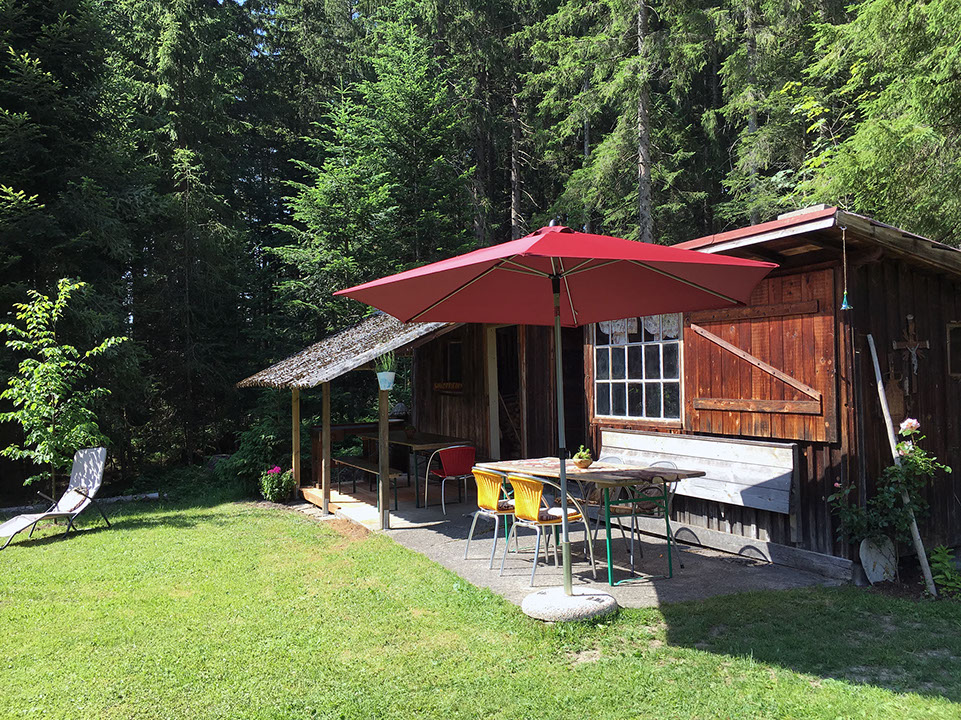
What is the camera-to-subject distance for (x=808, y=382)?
18.4 feet

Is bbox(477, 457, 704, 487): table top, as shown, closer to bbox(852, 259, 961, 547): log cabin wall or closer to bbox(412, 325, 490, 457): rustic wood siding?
bbox(852, 259, 961, 547): log cabin wall

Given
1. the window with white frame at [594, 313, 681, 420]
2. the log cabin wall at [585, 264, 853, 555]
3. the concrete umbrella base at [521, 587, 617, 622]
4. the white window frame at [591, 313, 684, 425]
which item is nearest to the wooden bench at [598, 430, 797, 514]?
the log cabin wall at [585, 264, 853, 555]

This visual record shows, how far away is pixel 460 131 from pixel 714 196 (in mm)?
6854

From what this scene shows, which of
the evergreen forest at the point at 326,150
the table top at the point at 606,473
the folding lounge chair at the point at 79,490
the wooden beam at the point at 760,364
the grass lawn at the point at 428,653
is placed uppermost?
the evergreen forest at the point at 326,150

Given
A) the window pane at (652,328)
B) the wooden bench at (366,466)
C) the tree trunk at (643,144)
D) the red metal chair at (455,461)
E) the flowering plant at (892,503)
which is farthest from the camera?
the tree trunk at (643,144)

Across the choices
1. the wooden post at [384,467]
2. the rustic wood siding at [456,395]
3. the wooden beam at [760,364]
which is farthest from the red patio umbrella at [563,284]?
the rustic wood siding at [456,395]

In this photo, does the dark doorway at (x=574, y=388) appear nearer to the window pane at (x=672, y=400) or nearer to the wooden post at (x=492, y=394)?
the wooden post at (x=492, y=394)

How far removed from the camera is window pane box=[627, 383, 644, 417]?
730 cm

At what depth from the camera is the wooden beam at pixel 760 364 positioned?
5.56 m

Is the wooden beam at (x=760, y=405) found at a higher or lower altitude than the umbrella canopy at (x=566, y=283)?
lower

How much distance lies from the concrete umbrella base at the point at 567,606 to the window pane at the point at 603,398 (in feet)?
11.0

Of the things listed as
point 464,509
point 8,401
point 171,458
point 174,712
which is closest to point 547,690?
point 174,712

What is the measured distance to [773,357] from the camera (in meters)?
5.89

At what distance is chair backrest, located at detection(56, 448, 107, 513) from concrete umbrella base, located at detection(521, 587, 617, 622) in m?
6.17
